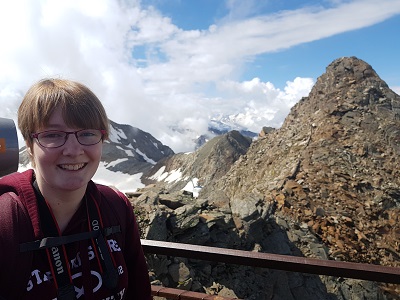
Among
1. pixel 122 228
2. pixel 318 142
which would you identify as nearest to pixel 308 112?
pixel 318 142

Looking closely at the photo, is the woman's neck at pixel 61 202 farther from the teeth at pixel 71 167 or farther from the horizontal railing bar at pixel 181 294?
the horizontal railing bar at pixel 181 294

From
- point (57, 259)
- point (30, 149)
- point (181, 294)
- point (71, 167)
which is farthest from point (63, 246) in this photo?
point (181, 294)

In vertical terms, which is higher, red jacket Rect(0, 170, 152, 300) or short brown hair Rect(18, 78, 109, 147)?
short brown hair Rect(18, 78, 109, 147)

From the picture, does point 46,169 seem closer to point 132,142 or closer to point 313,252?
point 313,252

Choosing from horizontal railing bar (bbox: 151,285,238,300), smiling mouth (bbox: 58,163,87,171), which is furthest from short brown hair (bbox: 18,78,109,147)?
horizontal railing bar (bbox: 151,285,238,300)

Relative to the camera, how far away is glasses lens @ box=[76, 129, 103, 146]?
235 cm

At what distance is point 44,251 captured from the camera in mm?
2123

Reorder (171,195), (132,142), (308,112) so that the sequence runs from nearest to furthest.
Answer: (171,195)
(308,112)
(132,142)

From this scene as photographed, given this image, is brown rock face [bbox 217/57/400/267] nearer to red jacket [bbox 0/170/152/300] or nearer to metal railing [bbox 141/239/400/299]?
metal railing [bbox 141/239/400/299]

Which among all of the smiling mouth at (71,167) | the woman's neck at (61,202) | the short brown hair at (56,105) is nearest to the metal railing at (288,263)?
the woman's neck at (61,202)

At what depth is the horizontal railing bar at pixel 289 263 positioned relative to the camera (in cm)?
347

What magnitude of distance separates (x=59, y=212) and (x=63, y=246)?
9.7 inches

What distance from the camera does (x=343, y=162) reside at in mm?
21266

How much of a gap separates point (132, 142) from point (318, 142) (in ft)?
516
